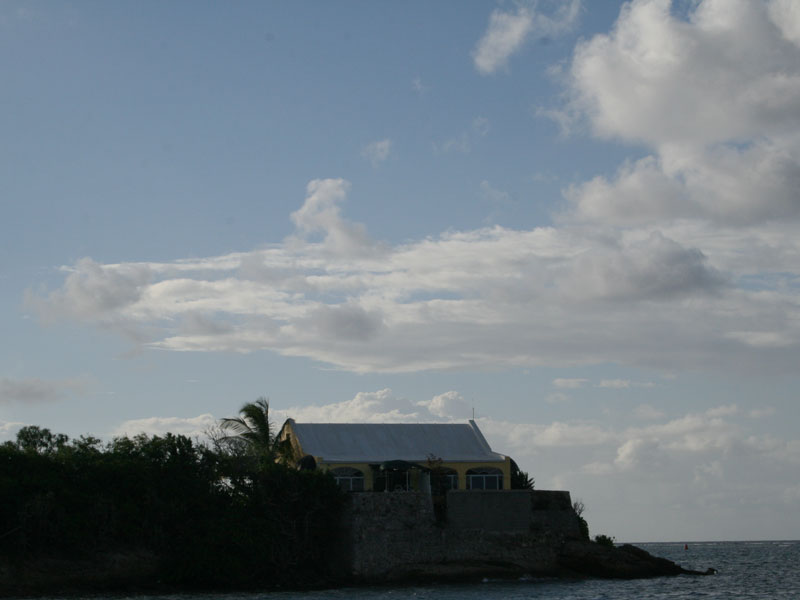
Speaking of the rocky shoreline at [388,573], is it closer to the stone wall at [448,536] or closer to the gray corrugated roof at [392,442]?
the stone wall at [448,536]

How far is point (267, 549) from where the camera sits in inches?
1759

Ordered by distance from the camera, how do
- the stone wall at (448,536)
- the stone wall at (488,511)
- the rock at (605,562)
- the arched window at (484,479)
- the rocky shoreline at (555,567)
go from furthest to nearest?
1. the arched window at (484,479)
2. the rock at (605,562)
3. the stone wall at (488,511)
4. the stone wall at (448,536)
5. the rocky shoreline at (555,567)

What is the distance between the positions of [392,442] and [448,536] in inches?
313

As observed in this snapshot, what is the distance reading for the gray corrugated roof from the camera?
→ 51406 mm

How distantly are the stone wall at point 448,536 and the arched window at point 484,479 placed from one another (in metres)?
3.49

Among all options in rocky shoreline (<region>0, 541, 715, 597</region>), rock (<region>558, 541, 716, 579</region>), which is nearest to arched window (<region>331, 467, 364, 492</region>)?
rocky shoreline (<region>0, 541, 715, 597</region>)

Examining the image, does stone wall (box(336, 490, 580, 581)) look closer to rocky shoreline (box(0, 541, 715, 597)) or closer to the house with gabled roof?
rocky shoreline (box(0, 541, 715, 597))

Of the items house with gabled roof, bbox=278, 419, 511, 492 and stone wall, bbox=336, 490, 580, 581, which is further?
house with gabled roof, bbox=278, 419, 511, 492

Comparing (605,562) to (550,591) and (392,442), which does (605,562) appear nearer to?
(550,591)

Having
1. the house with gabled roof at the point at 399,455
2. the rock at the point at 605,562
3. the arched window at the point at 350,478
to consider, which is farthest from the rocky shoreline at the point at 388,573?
the arched window at the point at 350,478

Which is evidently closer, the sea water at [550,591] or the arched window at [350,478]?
the sea water at [550,591]

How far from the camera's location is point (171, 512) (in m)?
44.5

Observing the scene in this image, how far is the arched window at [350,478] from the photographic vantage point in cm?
4984

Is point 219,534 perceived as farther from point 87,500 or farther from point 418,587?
point 418,587
